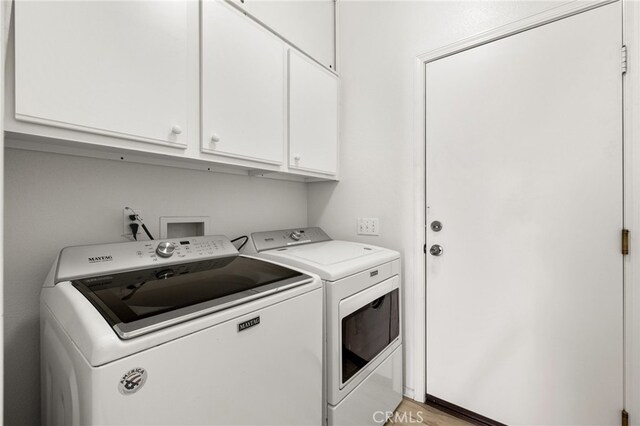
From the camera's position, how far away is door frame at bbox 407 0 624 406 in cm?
117

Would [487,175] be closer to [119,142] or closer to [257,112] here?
[257,112]

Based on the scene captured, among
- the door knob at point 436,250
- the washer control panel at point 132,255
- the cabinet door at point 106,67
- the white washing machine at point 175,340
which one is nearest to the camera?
the white washing machine at point 175,340

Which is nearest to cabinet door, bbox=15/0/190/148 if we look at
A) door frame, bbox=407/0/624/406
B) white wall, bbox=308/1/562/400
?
white wall, bbox=308/1/562/400

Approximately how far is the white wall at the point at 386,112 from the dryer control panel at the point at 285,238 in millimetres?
155

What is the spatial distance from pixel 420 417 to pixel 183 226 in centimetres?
166

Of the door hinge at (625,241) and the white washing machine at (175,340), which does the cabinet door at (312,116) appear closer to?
the white washing machine at (175,340)

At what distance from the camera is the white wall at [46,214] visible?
1014 mm

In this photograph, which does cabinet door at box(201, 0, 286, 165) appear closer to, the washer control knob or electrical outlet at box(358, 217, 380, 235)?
the washer control knob

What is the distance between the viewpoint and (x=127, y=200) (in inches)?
50.1

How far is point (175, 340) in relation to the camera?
0.70m

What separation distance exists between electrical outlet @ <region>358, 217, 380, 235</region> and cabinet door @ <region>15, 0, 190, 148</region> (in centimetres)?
119

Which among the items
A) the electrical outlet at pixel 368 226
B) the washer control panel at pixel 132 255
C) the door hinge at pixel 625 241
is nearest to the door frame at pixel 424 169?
the door hinge at pixel 625 241

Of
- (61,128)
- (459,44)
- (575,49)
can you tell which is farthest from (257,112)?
(575,49)

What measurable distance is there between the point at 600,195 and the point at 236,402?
163 centimetres
